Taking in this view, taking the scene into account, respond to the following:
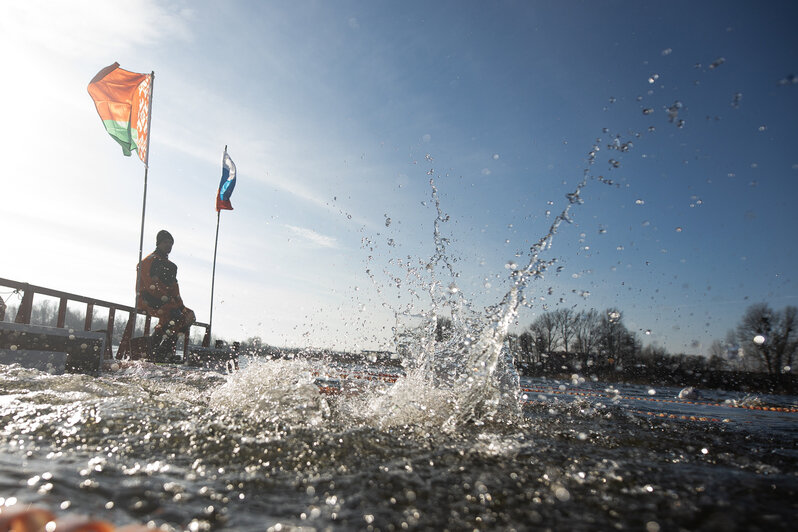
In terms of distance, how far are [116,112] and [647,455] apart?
42.4 feet

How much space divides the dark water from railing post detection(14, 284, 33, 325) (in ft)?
11.4

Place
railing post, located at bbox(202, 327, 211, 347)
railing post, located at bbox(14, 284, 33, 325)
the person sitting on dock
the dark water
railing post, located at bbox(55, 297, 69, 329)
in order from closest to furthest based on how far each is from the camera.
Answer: the dark water → railing post, located at bbox(14, 284, 33, 325) → railing post, located at bbox(55, 297, 69, 329) → the person sitting on dock → railing post, located at bbox(202, 327, 211, 347)

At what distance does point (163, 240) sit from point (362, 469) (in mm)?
9640

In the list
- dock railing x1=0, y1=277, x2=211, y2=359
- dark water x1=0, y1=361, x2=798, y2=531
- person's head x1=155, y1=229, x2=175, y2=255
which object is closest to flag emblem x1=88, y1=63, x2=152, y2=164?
person's head x1=155, y1=229, x2=175, y2=255

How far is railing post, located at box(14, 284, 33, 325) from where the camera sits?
704 cm

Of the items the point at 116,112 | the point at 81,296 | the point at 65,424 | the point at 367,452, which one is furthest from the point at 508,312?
the point at 116,112

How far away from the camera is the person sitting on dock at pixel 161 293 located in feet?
33.4

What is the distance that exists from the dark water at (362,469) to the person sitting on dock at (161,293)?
6.12 metres

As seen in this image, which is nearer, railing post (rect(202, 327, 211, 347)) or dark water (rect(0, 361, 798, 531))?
dark water (rect(0, 361, 798, 531))

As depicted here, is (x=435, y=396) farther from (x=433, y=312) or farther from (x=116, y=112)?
(x=116, y=112)

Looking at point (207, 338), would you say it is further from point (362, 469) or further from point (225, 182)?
point (362, 469)

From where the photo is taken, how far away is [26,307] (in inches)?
282

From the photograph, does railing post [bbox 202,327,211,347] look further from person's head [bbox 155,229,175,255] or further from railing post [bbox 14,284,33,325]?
railing post [bbox 14,284,33,325]

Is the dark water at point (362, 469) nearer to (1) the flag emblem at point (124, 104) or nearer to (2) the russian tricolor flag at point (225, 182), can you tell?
(1) the flag emblem at point (124, 104)
